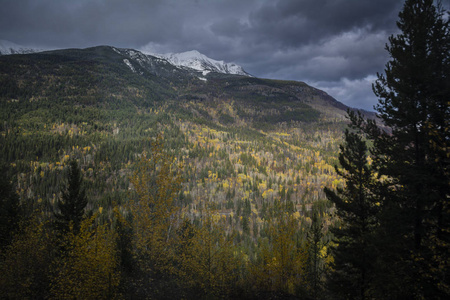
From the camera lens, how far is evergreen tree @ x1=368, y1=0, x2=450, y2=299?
381 inches

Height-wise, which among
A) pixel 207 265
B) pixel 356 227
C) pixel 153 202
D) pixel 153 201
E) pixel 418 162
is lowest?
pixel 207 265

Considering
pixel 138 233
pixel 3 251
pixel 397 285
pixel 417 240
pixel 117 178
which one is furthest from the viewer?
pixel 117 178

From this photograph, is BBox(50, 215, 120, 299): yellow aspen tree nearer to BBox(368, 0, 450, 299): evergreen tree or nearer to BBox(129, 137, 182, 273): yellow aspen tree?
BBox(129, 137, 182, 273): yellow aspen tree

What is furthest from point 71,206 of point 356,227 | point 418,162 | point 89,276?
point 418,162

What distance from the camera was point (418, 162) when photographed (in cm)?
1124

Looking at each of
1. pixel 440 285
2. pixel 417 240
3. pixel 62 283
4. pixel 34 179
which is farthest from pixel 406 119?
pixel 34 179

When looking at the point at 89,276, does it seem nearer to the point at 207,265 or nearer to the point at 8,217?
the point at 207,265

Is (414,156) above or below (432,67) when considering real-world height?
below

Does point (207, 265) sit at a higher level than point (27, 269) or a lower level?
lower

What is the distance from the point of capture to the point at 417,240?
10922mm

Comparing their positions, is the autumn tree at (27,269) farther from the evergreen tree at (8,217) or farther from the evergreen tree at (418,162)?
the evergreen tree at (418,162)

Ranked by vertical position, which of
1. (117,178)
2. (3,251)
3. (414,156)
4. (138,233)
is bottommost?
(117,178)

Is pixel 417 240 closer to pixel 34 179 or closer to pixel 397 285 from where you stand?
pixel 397 285

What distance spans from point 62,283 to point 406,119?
25593 millimetres
